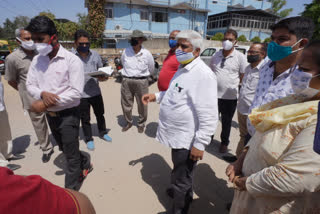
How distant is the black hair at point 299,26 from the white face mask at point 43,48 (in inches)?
92.6

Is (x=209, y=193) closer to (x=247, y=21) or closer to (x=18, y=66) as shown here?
(x=18, y=66)

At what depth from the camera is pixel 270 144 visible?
107cm

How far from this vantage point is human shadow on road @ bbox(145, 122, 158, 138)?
4188 mm

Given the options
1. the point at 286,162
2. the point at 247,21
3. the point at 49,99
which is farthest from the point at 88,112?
the point at 247,21

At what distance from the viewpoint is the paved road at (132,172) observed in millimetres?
2330

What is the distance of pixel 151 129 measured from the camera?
14.6 ft

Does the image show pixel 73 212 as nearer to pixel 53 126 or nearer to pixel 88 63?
pixel 53 126

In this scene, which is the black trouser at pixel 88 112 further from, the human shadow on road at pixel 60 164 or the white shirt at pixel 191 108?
the white shirt at pixel 191 108

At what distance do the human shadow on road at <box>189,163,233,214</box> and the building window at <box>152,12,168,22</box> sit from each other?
20.1 m

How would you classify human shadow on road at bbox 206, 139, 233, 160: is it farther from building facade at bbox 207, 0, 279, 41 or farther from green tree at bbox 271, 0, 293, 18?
green tree at bbox 271, 0, 293, 18

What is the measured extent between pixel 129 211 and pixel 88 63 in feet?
8.85

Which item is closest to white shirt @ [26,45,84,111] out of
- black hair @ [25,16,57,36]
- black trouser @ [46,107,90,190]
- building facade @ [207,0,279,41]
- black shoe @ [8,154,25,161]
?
black trouser @ [46,107,90,190]

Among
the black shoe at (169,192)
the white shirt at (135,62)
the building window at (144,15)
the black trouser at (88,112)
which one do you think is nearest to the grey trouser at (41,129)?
the black trouser at (88,112)

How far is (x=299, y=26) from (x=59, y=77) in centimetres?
245
